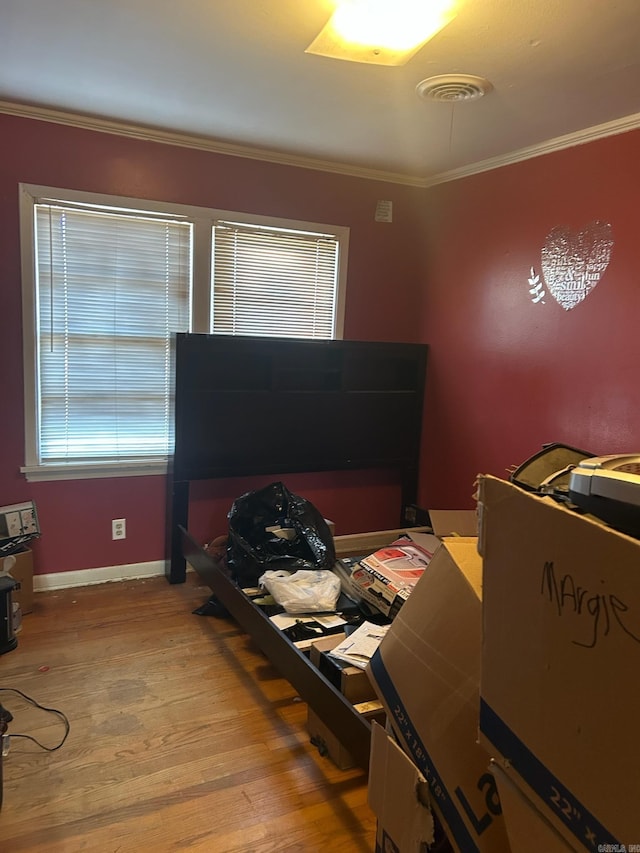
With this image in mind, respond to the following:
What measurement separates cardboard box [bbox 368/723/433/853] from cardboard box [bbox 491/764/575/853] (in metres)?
0.28

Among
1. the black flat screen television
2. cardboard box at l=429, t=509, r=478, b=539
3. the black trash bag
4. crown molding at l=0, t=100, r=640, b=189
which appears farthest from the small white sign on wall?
cardboard box at l=429, t=509, r=478, b=539

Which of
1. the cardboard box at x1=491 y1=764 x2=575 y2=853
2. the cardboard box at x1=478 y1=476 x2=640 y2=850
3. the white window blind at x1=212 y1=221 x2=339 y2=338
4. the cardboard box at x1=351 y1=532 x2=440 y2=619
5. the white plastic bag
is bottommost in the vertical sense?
the white plastic bag

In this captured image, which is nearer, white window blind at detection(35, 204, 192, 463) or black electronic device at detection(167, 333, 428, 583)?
white window blind at detection(35, 204, 192, 463)

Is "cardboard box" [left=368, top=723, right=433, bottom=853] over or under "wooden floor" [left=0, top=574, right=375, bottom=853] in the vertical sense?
over

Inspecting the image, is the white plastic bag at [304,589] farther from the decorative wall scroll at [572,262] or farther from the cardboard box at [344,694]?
the decorative wall scroll at [572,262]

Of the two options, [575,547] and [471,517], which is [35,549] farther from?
[575,547]

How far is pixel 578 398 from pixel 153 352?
2288 mm

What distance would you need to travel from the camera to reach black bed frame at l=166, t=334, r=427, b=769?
3377 mm

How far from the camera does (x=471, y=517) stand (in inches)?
121

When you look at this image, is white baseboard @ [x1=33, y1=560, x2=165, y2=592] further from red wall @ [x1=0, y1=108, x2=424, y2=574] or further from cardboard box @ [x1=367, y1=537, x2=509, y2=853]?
cardboard box @ [x1=367, y1=537, x2=509, y2=853]

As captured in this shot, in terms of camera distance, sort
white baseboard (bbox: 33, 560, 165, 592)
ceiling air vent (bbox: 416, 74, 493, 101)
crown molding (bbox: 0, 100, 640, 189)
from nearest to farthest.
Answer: ceiling air vent (bbox: 416, 74, 493, 101)
crown molding (bbox: 0, 100, 640, 189)
white baseboard (bbox: 33, 560, 165, 592)

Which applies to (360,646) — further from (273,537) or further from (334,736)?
(273,537)

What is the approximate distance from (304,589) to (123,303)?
1.84m

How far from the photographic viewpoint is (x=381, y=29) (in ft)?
6.39
